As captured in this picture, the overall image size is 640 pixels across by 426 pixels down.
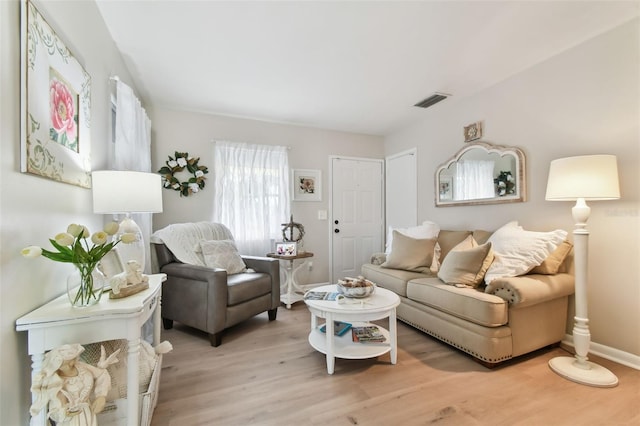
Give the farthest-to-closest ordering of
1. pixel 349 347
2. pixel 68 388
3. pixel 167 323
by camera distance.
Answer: pixel 167 323, pixel 349 347, pixel 68 388

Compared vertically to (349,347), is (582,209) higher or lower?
higher

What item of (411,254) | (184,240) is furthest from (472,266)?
(184,240)

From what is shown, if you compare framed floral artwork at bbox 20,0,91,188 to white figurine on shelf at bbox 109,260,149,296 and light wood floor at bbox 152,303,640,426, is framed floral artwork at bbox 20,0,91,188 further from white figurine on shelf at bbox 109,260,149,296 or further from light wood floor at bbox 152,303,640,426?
light wood floor at bbox 152,303,640,426

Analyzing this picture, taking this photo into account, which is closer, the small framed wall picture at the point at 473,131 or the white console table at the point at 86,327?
the white console table at the point at 86,327

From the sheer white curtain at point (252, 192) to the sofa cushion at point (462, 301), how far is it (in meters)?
1.96

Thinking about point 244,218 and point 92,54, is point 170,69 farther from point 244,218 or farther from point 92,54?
point 244,218

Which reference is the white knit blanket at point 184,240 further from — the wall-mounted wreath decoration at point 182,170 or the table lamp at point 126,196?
the table lamp at point 126,196

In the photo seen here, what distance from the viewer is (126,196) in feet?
5.44

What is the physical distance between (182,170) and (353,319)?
8.81 feet

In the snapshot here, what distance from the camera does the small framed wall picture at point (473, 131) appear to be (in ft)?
9.93

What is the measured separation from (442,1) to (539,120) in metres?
1.51

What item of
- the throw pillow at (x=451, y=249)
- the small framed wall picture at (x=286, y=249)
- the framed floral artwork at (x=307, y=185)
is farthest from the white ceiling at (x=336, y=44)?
the small framed wall picture at (x=286, y=249)

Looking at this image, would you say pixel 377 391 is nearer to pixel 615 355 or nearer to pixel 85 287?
pixel 85 287

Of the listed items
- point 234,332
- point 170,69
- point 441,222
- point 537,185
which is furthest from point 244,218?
point 537,185
